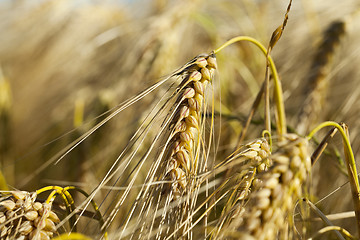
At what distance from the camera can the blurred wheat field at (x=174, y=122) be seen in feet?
1.37

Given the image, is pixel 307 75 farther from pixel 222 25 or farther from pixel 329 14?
pixel 222 25

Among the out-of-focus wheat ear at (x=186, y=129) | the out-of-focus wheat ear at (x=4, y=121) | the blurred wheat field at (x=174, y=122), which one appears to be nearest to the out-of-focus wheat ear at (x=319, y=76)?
the blurred wheat field at (x=174, y=122)

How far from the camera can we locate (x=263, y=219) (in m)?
0.35

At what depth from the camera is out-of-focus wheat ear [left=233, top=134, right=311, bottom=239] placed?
1.13ft

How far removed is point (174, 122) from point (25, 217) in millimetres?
184

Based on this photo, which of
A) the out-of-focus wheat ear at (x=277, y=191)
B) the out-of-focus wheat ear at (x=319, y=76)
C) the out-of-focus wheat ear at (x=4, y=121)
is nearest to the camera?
the out-of-focus wheat ear at (x=277, y=191)

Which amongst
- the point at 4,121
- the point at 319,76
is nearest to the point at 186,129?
the point at 319,76

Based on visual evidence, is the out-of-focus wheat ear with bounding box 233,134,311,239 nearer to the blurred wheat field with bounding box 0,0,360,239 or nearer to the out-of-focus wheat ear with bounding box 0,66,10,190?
the blurred wheat field with bounding box 0,0,360,239

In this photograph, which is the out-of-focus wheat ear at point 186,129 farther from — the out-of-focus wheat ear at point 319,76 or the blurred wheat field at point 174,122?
the out-of-focus wheat ear at point 319,76

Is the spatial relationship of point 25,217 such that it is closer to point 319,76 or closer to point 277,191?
point 277,191

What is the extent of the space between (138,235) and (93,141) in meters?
0.77

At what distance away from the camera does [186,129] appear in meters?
0.45

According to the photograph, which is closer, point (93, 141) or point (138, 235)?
point (138, 235)

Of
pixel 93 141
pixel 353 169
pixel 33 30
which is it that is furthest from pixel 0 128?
pixel 353 169
